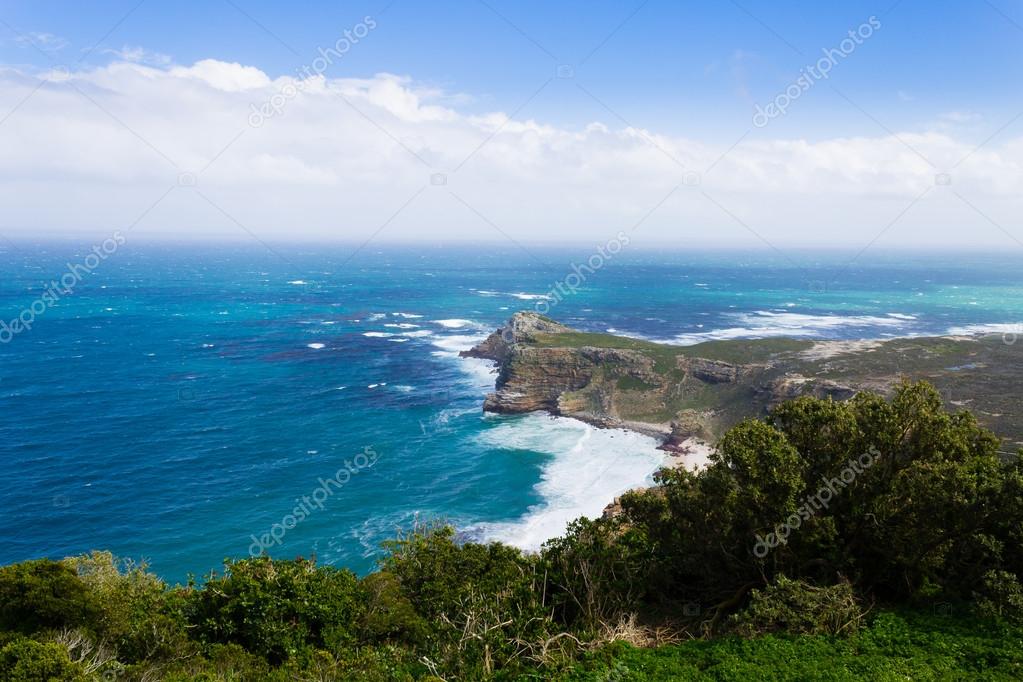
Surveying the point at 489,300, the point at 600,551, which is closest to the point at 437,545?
the point at 600,551

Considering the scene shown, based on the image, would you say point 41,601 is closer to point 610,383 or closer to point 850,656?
point 850,656

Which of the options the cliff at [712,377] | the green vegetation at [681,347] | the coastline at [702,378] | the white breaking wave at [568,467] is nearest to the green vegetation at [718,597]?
the white breaking wave at [568,467]

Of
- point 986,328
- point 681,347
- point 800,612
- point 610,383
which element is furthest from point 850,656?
point 986,328

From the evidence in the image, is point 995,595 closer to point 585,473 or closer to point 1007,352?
point 585,473

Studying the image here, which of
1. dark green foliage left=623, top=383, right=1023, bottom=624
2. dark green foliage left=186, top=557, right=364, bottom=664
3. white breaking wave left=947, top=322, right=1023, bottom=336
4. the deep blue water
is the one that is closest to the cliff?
the deep blue water

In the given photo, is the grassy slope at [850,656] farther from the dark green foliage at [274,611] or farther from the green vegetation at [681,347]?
the green vegetation at [681,347]
